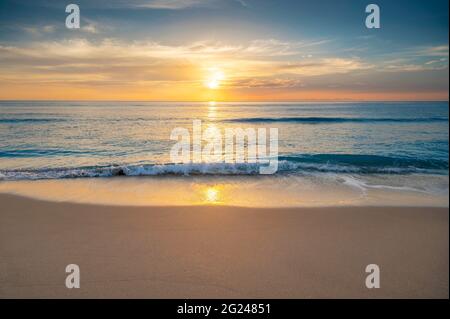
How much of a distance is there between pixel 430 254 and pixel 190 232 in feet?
11.7

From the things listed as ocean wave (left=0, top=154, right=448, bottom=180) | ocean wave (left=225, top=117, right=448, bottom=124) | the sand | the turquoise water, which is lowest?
the sand

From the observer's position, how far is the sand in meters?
3.45

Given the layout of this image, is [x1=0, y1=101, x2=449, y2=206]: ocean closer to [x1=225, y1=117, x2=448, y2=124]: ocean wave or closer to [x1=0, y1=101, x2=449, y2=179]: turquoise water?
[x1=0, y1=101, x2=449, y2=179]: turquoise water

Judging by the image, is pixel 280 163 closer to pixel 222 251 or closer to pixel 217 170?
pixel 217 170

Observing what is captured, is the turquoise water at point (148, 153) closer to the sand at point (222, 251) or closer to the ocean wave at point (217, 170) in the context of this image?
the ocean wave at point (217, 170)

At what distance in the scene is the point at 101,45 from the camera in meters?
10.9

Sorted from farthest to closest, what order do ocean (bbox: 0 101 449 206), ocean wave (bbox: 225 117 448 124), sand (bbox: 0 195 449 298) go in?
ocean wave (bbox: 225 117 448 124) < ocean (bbox: 0 101 449 206) < sand (bbox: 0 195 449 298)

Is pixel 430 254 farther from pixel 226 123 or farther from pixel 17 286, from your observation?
pixel 226 123

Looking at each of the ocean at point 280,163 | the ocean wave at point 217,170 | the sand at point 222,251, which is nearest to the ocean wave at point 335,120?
the ocean at point 280,163

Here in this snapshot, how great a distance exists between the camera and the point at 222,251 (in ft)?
14.2

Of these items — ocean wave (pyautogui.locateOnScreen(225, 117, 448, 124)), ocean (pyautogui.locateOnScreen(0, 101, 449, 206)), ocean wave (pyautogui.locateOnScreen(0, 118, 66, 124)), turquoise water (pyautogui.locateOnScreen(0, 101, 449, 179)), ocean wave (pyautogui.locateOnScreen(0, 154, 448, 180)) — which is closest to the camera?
ocean (pyautogui.locateOnScreen(0, 101, 449, 206))

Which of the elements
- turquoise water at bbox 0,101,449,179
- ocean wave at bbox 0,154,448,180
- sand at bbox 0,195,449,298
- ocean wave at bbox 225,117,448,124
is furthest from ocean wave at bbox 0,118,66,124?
sand at bbox 0,195,449,298

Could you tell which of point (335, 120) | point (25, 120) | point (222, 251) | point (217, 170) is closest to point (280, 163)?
point (217, 170)
